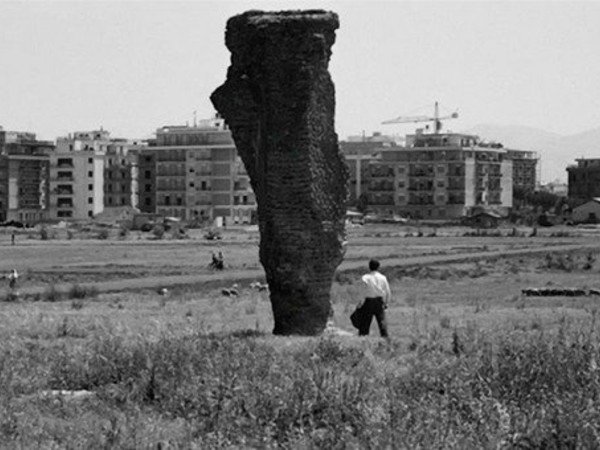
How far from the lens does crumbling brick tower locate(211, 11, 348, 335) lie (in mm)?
20172

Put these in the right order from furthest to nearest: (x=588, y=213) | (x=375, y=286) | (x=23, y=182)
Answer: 1. (x=23, y=182)
2. (x=588, y=213)
3. (x=375, y=286)

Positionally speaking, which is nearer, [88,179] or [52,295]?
[52,295]

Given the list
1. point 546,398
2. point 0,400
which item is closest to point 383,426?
point 546,398

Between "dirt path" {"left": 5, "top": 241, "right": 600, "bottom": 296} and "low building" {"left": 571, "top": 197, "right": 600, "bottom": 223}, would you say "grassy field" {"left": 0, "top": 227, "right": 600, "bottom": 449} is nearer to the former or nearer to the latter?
"dirt path" {"left": 5, "top": 241, "right": 600, "bottom": 296}

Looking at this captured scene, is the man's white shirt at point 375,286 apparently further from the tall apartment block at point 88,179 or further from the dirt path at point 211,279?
the tall apartment block at point 88,179

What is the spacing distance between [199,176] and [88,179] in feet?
56.9

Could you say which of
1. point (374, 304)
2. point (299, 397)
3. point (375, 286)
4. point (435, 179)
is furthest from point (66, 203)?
point (299, 397)

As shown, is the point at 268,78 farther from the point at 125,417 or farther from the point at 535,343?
the point at 125,417

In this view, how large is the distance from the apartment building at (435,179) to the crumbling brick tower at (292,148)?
15504cm

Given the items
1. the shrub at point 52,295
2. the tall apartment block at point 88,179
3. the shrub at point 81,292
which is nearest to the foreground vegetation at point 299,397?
the shrub at point 52,295

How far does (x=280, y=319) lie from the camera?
21062 millimetres

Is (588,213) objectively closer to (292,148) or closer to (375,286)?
(375,286)

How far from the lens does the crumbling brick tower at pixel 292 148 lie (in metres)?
20.2

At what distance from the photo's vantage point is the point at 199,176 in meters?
165
